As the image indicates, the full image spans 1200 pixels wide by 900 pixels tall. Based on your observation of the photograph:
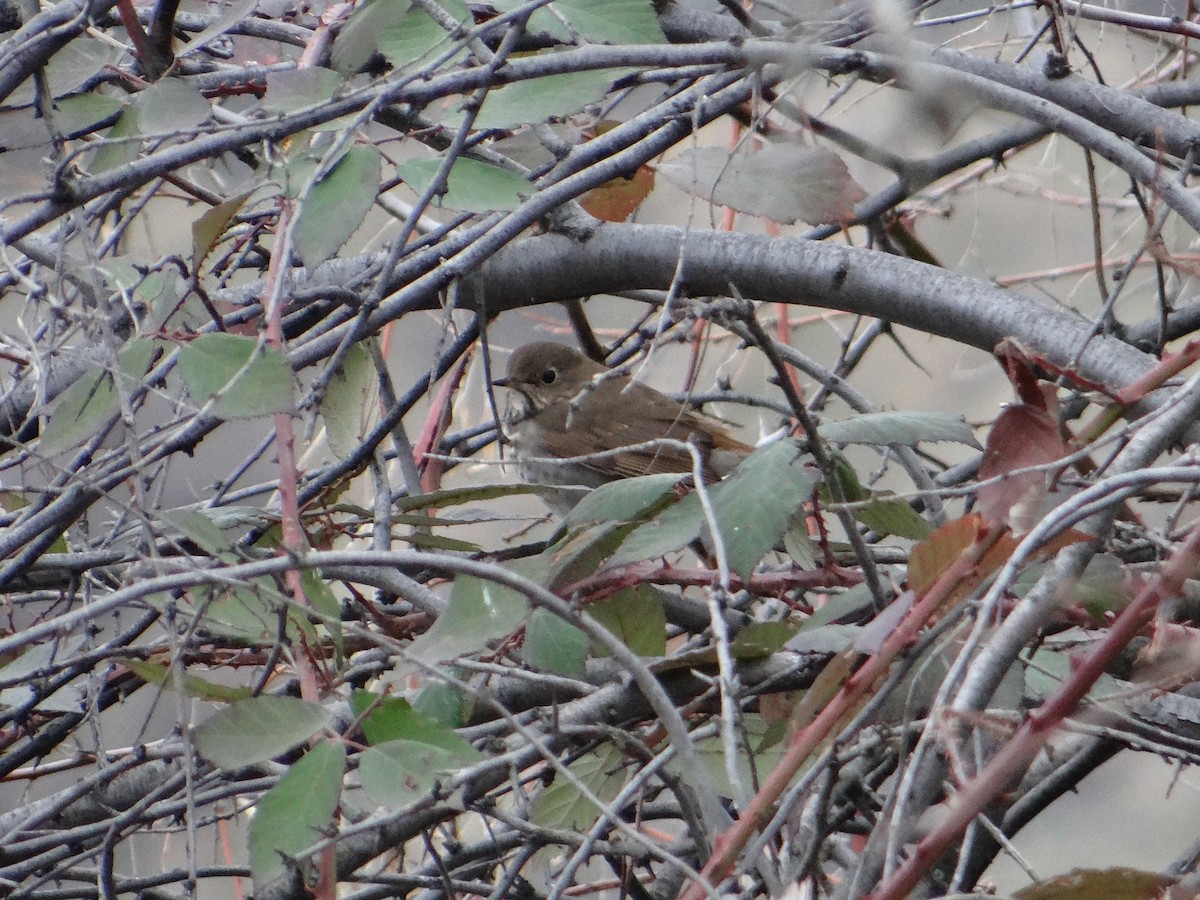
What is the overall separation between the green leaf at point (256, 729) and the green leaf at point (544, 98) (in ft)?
2.91

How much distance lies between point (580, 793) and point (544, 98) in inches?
A: 38.2

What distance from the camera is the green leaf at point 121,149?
6.16 ft

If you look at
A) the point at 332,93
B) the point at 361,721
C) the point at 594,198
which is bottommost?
the point at 361,721

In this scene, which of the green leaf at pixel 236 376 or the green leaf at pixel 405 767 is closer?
the green leaf at pixel 405 767

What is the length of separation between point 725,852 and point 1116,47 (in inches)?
184

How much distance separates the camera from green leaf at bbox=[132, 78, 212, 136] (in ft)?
6.12

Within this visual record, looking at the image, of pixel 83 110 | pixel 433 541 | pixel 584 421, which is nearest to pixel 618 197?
pixel 433 541

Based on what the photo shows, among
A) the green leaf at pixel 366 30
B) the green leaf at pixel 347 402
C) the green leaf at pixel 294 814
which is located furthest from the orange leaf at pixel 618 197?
the green leaf at pixel 294 814

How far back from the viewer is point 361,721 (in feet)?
4.57

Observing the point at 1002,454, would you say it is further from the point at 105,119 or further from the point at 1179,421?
the point at 105,119

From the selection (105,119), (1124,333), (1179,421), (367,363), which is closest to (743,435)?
(1124,333)

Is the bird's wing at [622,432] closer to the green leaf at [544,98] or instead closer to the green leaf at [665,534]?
the green leaf at [544,98]

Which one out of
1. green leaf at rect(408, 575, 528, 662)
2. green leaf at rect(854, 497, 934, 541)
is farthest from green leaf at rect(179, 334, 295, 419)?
green leaf at rect(854, 497, 934, 541)

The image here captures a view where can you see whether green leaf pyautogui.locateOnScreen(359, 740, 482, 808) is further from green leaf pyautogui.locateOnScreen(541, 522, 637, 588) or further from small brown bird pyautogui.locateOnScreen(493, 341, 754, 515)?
small brown bird pyautogui.locateOnScreen(493, 341, 754, 515)
